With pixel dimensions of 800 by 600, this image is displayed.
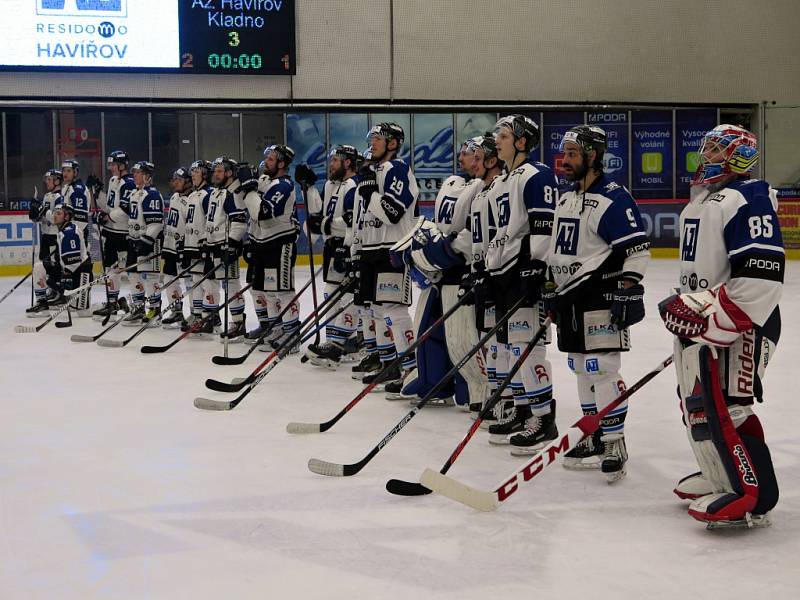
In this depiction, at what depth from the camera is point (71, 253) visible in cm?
955

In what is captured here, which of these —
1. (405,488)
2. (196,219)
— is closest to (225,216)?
(196,219)

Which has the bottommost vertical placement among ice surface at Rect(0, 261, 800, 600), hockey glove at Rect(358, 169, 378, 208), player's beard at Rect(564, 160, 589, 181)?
ice surface at Rect(0, 261, 800, 600)

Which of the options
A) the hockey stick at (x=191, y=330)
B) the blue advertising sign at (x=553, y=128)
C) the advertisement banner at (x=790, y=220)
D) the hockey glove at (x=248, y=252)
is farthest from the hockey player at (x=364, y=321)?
the advertisement banner at (x=790, y=220)

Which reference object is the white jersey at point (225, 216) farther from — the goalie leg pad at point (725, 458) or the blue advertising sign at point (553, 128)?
the blue advertising sign at point (553, 128)

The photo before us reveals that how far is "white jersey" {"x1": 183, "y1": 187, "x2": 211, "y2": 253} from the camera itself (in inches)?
328

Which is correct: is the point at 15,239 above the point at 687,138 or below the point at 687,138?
below


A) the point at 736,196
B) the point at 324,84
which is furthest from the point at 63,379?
the point at 324,84

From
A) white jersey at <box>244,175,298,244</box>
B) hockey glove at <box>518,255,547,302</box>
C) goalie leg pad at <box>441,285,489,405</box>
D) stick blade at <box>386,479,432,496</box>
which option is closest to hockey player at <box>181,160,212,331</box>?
white jersey at <box>244,175,298,244</box>

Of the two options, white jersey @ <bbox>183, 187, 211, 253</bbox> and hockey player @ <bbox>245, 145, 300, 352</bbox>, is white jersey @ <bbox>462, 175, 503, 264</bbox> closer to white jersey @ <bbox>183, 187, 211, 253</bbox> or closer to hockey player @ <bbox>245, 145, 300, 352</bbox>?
hockey player @ <bbox>245, 145, 300, 352</bbox>

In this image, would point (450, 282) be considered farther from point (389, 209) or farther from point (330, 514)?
point (330, 514)

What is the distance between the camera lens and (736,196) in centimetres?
303

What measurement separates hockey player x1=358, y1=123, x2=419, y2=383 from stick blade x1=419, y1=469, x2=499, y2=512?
7.00 ft

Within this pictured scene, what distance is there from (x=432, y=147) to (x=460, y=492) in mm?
12192

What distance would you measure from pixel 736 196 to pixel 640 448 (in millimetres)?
1524
